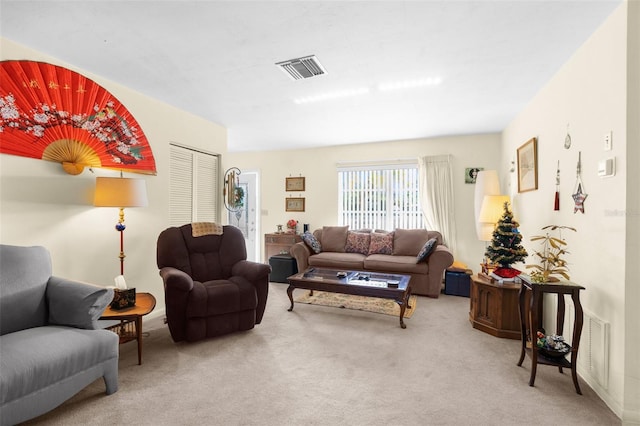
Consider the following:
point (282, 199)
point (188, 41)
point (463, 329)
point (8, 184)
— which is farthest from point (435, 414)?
point (282, 199)

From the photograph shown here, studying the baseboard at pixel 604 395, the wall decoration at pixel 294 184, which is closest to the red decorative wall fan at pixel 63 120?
the wall decoration at pixel 294 184

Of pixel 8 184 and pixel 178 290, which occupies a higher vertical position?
pixel 8 184

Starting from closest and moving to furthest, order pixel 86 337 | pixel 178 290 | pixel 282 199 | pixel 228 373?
pixel 86 337
pixel 228 373
pixel 178 290
pixel 282 199

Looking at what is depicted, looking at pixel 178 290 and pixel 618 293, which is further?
pixel 178 290

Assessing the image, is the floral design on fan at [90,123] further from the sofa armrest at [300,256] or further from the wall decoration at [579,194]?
the wall decoration at [579,194]

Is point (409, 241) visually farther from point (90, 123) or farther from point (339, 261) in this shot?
point (90, 123)

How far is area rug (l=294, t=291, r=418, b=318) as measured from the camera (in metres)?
3.71

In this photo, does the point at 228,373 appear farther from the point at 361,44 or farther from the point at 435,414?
the point at 361,44

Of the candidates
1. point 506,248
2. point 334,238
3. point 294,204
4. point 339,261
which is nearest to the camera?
point 506,248

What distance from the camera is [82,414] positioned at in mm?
1811

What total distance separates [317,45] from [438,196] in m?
3.74

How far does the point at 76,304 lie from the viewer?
2.01 m

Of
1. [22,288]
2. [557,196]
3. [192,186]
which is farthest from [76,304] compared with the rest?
[557,196]

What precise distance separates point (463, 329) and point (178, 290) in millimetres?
2845
